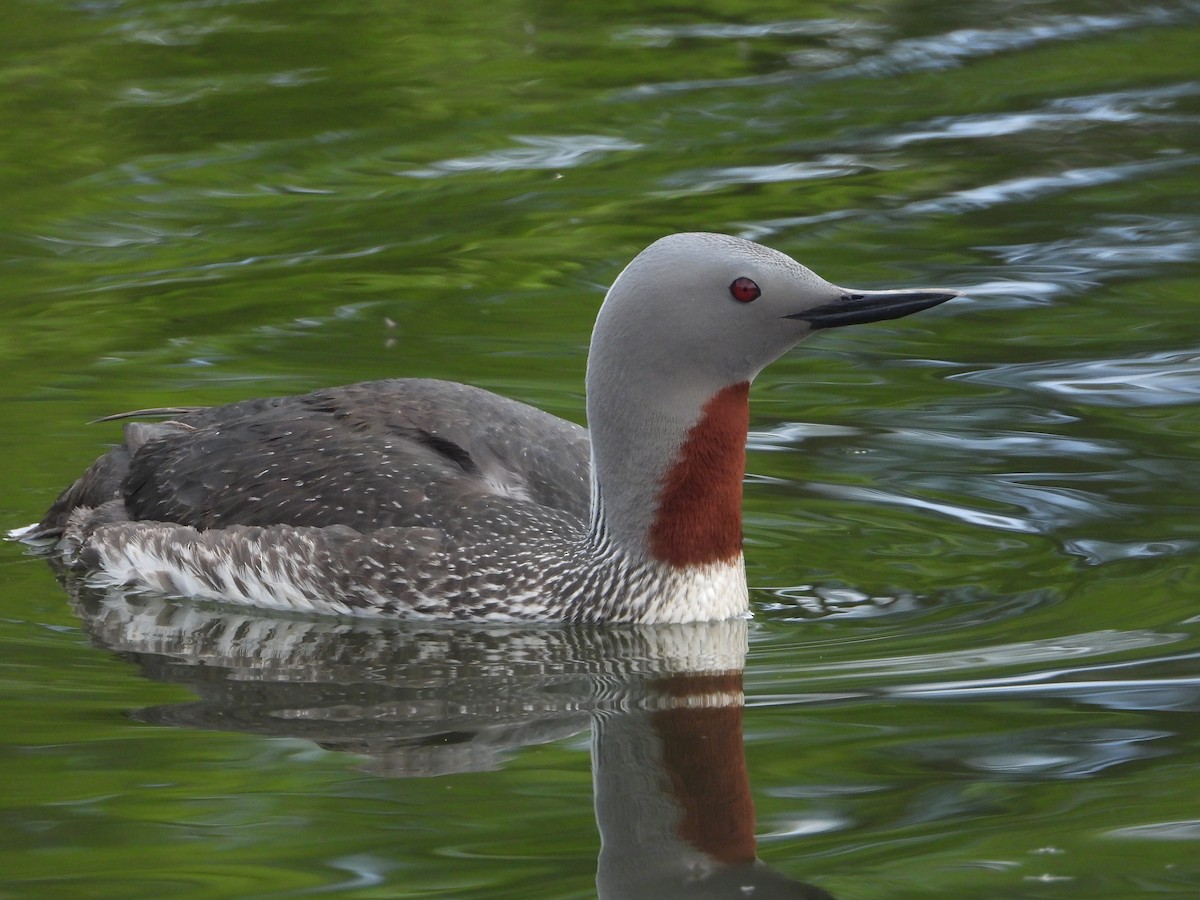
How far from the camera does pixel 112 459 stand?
781cm

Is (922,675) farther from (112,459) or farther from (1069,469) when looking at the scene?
(112,459)

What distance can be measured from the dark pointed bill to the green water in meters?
0.93

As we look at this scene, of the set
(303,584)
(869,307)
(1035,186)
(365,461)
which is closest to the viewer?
(869,307)

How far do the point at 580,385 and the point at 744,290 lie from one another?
98.8 inches

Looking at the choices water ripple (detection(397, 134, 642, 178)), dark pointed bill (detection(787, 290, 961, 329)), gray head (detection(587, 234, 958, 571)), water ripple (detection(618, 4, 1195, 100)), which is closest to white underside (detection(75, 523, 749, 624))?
gray head (detection(587, 234, 958, 571))

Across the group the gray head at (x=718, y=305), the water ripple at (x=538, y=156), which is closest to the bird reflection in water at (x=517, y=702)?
the gray head at (x=718, y=305)

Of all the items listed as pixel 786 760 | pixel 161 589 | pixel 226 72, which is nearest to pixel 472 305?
pixel 161 589

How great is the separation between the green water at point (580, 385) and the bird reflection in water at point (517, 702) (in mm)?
26

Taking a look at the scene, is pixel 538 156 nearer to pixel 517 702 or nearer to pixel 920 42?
pixel 920 42

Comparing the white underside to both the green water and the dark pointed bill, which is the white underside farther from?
the dark pointed bill

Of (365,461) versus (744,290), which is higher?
(744,290)

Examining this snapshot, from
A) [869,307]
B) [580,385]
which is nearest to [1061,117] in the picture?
[580,385]

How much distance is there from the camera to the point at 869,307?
20.8 ft

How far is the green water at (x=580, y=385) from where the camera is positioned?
4977mm
